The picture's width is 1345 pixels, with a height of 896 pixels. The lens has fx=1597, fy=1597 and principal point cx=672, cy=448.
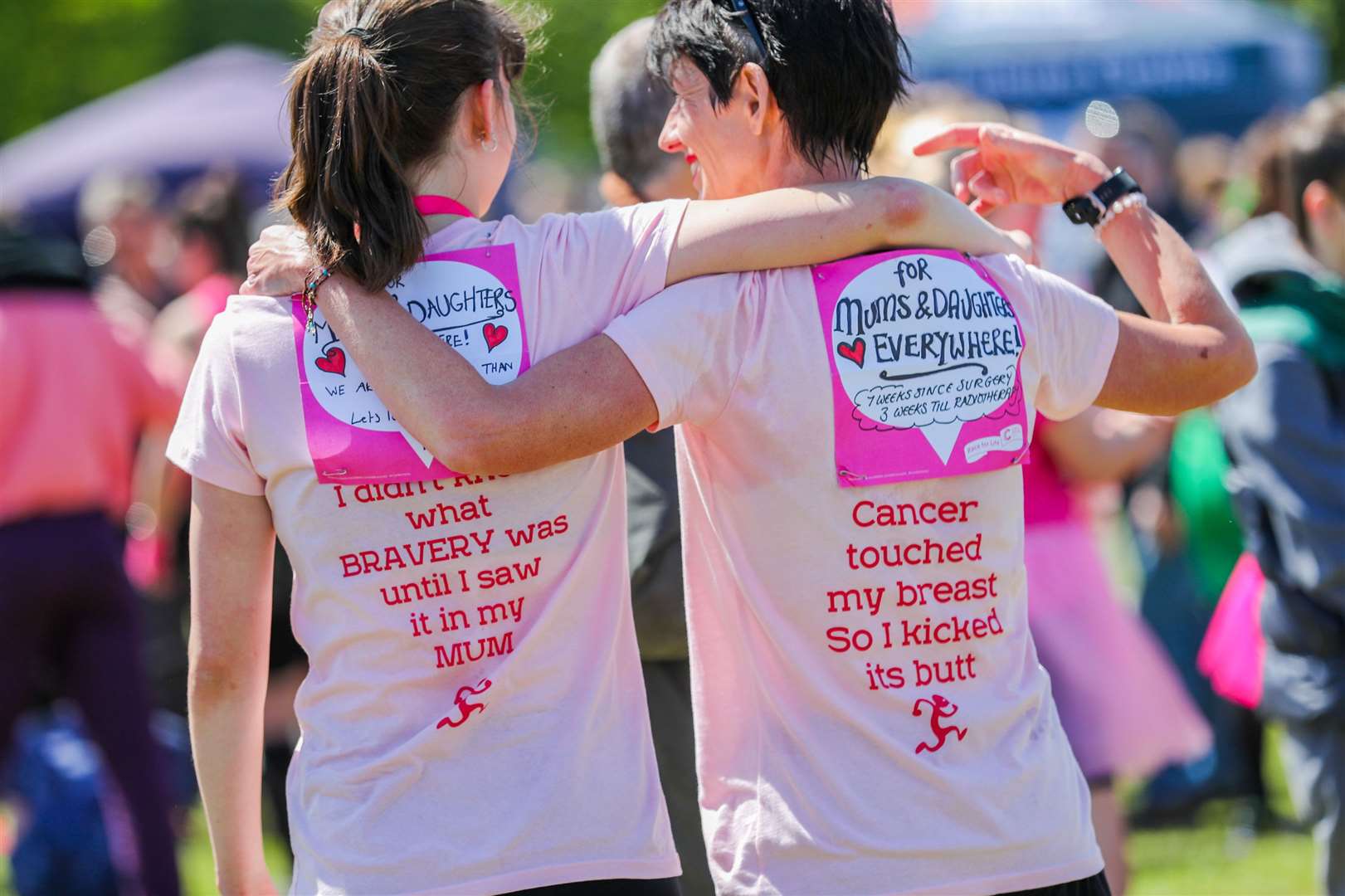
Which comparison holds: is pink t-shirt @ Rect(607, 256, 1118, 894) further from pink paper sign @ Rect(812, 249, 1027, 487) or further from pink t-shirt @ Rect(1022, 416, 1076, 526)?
pink t-shirt @ Rect(1022, 416, 1076, 526)

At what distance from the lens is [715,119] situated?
7.22 feet

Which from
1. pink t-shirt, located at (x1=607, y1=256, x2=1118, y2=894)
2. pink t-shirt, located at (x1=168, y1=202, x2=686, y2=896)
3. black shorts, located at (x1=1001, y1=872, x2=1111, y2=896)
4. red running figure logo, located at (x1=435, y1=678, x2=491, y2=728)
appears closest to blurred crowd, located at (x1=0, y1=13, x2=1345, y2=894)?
pink t-shirt, located at (x1=168, y1=202, x2=686, y2=896)

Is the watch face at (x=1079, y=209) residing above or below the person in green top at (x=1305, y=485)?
above

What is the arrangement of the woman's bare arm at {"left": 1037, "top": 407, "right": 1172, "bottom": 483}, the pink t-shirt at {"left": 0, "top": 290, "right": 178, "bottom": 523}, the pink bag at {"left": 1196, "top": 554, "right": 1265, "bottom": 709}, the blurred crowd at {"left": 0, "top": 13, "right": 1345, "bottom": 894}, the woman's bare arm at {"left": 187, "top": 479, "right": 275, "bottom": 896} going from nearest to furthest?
1. the woman's bare arm at {"left": 187, "top": 479, "right": 275, "bottom": 896}
2. the blurred crowd at {"left": 0, "top": 13, "right": 1345, "bottom": 894}
3. the woman's bare arm at {"left": 1037, "top": 407, "right": 1172, "bottom": 483}
4. the pink bag at {"left": 1196, "top": 554, "right": 1265, "bottom": 709}
5. the pink t-shirt at {"left": 0, "top": 290, "right": 178, "bottom": 523}

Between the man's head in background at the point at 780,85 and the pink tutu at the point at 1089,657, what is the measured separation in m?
1.84

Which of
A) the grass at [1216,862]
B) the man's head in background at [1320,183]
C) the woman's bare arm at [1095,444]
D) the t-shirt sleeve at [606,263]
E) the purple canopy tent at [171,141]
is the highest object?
the purple canopy tent at [171,141]

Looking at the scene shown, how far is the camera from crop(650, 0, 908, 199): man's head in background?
2113 millimetres

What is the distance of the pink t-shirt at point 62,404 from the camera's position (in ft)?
16.0

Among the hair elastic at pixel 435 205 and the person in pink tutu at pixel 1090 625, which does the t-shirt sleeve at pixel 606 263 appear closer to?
the hair elastic at pixel 435 205

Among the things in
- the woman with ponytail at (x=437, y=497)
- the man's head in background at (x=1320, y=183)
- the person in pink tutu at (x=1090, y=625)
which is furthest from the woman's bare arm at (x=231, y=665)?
the man's head in background at (x=1320, y=183)

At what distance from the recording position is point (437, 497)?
2059 mm

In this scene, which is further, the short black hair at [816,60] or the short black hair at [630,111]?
the short black hair at [630,111]

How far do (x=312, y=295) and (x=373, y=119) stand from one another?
0.78 ft

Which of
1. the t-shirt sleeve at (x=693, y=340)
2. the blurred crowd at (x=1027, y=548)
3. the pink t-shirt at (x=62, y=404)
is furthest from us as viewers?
the pink t-shirt at (x=62, y=404)
